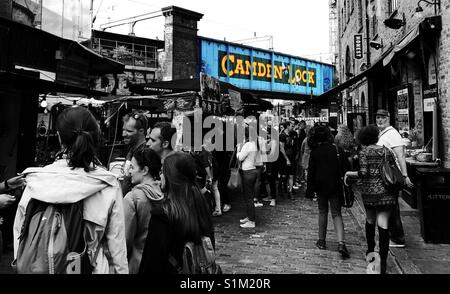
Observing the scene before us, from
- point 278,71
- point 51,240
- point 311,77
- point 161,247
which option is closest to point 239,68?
point 278,71

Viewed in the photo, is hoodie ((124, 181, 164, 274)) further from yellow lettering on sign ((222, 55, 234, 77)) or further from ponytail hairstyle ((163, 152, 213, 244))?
yellow lettering on sign ((222, 55, 234, 77))

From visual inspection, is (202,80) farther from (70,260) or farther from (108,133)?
(70,260)

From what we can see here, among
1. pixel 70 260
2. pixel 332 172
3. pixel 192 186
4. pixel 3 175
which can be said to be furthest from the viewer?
pixel 3 175

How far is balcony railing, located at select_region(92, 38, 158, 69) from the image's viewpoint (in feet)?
106

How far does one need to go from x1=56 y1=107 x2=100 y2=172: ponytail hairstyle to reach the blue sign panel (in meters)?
17.7

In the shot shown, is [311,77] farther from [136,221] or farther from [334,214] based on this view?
[136,221]

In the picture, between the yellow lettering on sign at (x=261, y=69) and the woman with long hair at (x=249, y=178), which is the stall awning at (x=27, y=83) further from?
the yellow lettering on sign at (x=261, y=69)

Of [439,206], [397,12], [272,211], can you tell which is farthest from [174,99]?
[397,12]

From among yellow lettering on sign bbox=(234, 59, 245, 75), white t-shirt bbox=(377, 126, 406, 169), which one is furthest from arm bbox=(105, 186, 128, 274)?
yellow lettering on sign bbox=(234, 59, 245, 75)

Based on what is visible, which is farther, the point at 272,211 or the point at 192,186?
the point at 272,211

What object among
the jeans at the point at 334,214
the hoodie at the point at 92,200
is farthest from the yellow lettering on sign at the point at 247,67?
the hoodie at the point at 92,200

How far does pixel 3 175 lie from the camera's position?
6.59 meters

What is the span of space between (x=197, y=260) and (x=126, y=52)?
3353 centimetres
